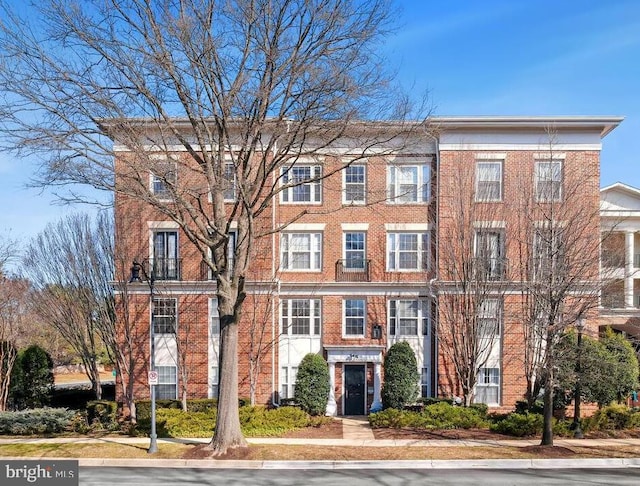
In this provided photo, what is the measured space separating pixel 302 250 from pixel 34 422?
12.2 metres

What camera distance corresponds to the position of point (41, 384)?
84.7 feet

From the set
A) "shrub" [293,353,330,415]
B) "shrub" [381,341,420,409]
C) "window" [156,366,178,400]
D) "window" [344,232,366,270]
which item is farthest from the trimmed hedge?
"window" [156,366,178,400]

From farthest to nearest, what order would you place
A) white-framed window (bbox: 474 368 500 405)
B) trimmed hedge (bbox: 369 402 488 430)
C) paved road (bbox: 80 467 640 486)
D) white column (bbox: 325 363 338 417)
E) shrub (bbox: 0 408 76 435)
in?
white column (bbox: 325 363 338 417) → white-framed window (bbox: 474 368 500 405) → shrub (bbox: 0 408 76 435) → trimmed hedge (bbox: 369 402 488 430) → paved road (bbox: 80 467 640 486)

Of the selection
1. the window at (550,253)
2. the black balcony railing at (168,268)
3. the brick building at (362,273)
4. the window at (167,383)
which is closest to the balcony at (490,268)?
the brick building at (362,273)

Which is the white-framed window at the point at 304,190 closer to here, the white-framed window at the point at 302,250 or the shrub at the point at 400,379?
the white-framed window at the point at 302,250

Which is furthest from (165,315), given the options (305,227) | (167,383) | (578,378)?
(578,378)

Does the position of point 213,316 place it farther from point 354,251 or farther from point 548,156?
point 548,156

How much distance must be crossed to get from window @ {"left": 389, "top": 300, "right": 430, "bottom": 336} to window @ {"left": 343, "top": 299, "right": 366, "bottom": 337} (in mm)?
1212

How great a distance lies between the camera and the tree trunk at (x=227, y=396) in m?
Answer: 16.9

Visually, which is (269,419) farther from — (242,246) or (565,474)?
(565,474)

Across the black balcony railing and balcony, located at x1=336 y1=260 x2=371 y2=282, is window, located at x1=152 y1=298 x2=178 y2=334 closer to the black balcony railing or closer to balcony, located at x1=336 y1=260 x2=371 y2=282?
the black balcony railing

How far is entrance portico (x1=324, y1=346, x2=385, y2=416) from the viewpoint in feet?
83.5

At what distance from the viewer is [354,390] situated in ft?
84.4

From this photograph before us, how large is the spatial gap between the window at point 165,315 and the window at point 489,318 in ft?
40.7
